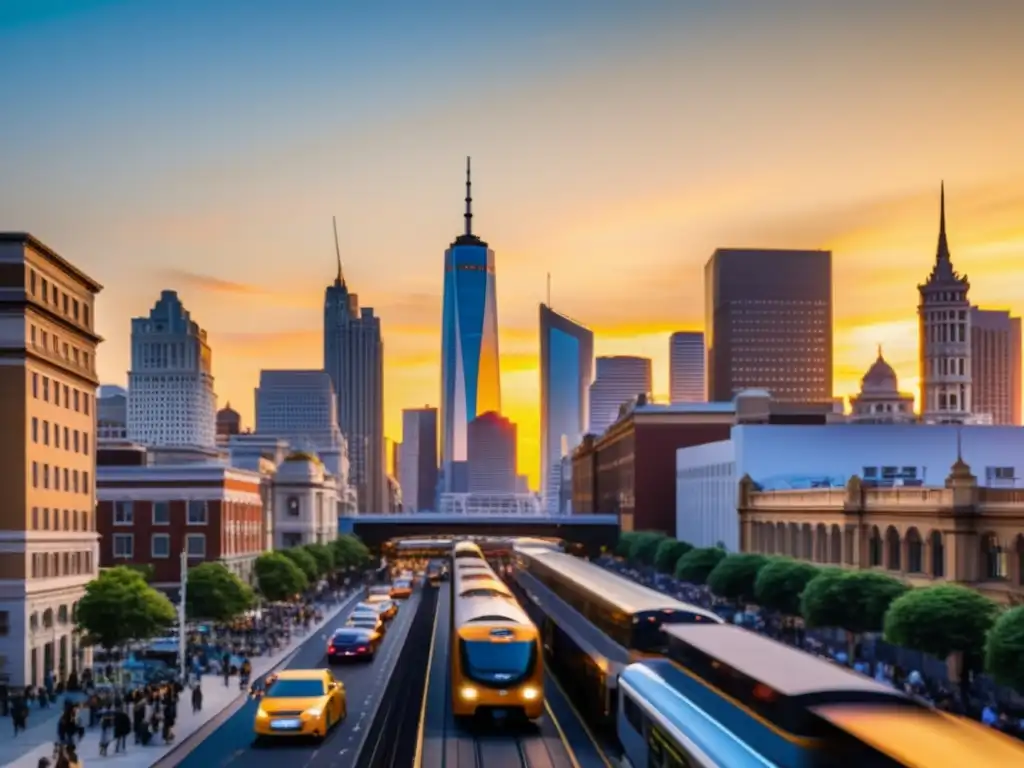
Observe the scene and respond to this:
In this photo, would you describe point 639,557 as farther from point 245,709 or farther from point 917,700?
point 917,700

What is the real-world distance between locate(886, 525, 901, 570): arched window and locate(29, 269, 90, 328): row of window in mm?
46852

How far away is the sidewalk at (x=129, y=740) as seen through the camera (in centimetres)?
4259

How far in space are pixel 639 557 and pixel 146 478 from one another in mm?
56516

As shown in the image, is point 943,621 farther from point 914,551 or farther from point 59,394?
point 59,394

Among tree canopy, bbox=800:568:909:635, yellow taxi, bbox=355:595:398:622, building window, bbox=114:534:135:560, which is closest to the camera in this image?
tree canopy, bbox=800:568:909:635

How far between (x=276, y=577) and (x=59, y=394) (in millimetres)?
33951

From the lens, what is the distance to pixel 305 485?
165625mm

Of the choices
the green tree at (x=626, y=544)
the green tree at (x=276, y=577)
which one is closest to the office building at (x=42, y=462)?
the green tree at (x=276, y=577)

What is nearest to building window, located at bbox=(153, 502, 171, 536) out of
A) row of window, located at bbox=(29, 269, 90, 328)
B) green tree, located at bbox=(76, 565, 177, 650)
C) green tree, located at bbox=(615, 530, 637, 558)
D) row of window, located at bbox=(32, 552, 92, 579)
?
row of window, located at bbox=(32, 552, 92, 579)

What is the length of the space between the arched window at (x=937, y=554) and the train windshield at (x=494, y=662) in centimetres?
→ 4266

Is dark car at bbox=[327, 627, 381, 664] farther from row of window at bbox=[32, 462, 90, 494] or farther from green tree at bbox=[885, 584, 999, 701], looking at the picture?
green tree at bbox=[885, 584, 999, 701]

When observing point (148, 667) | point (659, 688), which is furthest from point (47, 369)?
point (659, 688)

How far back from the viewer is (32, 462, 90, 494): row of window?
6900 centimetres

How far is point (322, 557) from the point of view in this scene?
136250 mm
